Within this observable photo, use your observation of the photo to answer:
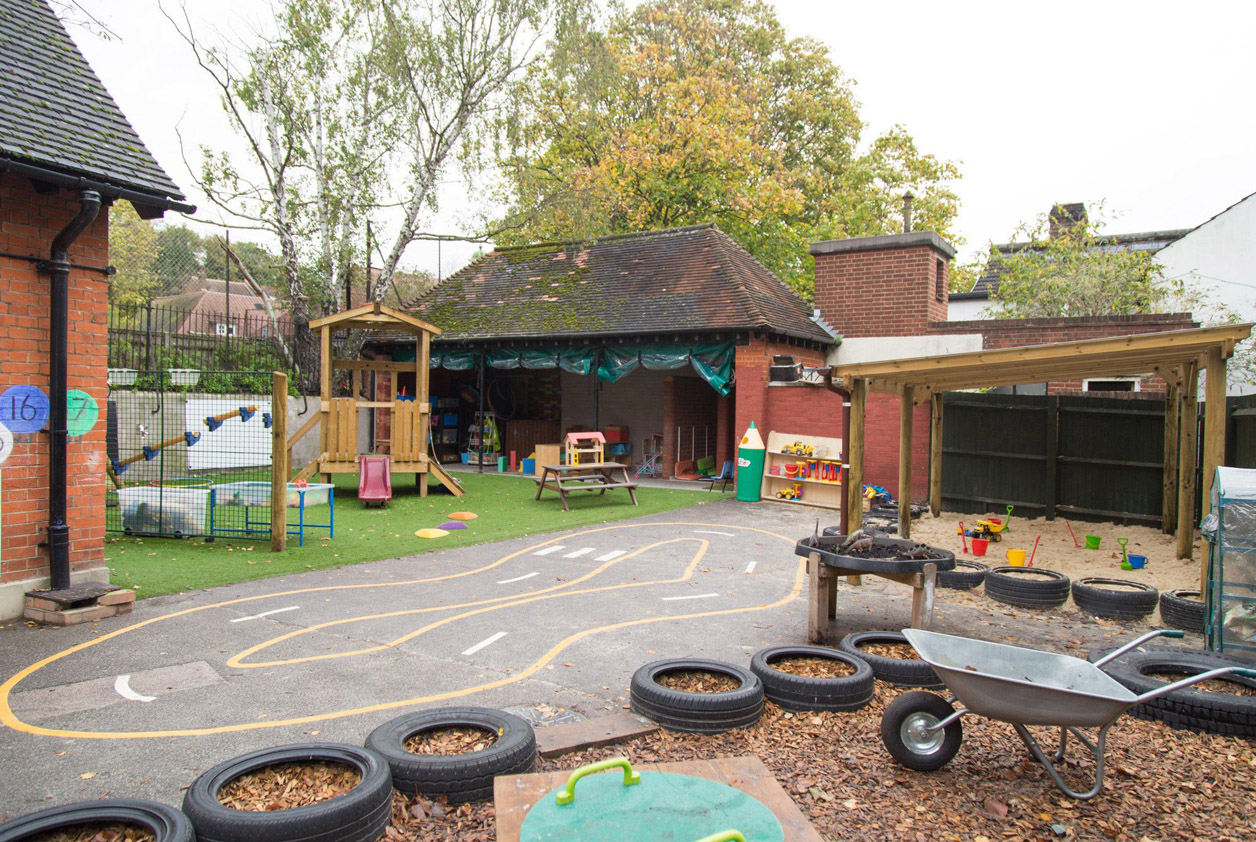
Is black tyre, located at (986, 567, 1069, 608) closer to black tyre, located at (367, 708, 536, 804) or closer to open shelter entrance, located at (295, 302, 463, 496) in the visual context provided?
black tyre, located at (367, 708, 536, 804)

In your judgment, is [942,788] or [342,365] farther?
[342,365]

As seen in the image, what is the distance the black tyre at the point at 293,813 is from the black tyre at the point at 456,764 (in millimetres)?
180

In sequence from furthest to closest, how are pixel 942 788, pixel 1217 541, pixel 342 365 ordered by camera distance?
pixel 342 365 < pixel 1217 541 < pixel 942 788

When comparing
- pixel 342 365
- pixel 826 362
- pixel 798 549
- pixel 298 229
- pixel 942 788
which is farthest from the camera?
pixel 298 229

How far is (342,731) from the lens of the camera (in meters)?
4.45

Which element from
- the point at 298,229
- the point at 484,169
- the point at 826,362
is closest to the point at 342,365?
the point at 298,229

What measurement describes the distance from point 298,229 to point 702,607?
60.6 ft

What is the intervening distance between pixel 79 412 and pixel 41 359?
54 centimetres

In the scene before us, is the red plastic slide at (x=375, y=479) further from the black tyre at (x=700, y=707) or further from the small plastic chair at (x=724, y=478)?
the black tyre at (x=700, y=707)

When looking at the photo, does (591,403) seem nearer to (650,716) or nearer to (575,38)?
(575,38)

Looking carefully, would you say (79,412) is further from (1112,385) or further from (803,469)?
(1112,385)

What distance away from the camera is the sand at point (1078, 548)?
8641mm

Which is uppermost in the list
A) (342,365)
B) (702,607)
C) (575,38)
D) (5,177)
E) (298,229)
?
(575,38)

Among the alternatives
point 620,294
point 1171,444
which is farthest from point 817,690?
point 620,294
